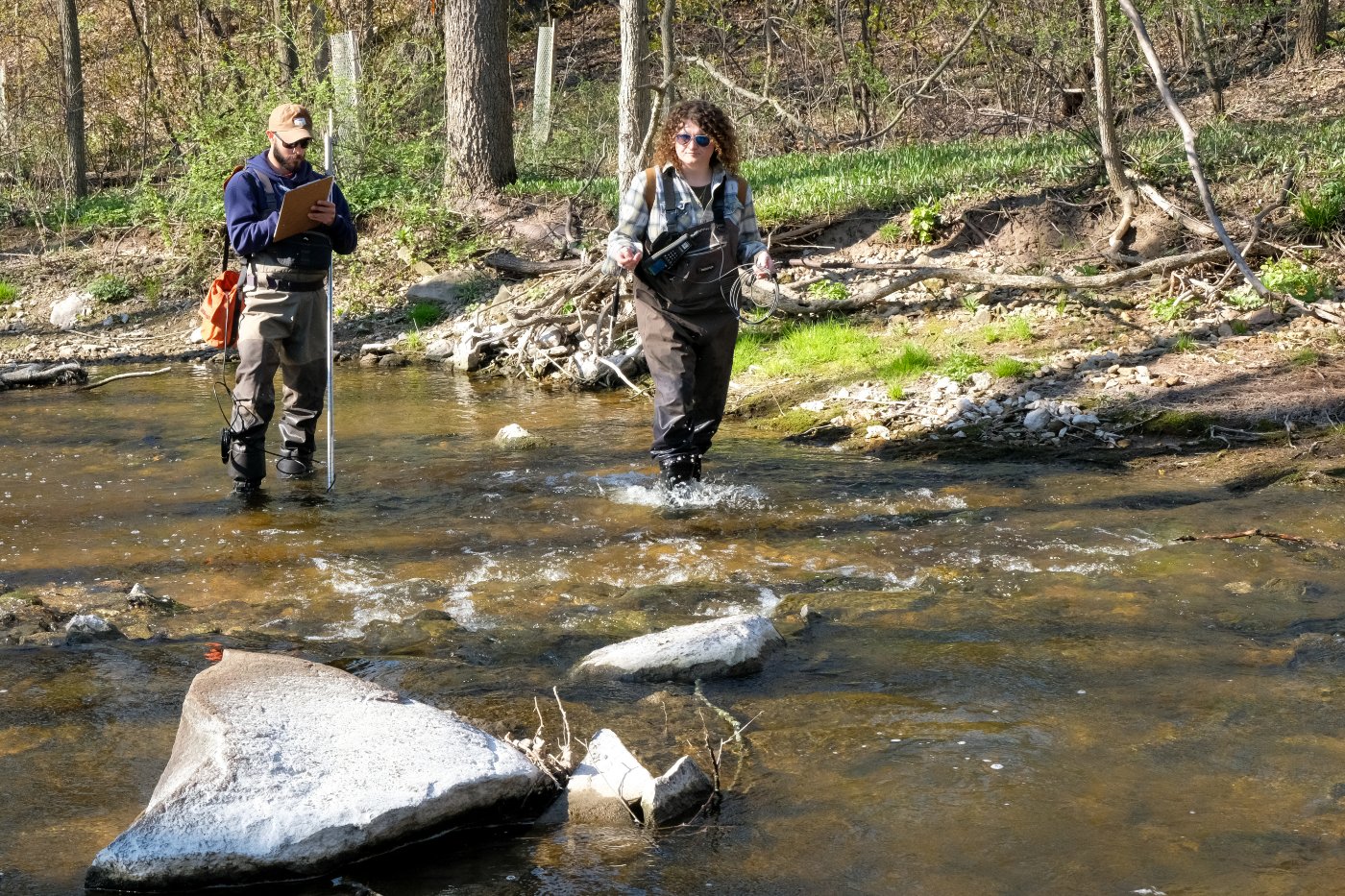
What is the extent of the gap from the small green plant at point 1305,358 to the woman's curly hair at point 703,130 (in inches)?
161

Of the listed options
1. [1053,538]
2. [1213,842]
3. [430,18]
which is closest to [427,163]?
[430,18]

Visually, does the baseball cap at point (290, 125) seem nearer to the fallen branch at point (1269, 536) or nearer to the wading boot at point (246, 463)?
the wading boot at point (246, 463)

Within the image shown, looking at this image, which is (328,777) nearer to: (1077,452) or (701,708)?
(701,708)

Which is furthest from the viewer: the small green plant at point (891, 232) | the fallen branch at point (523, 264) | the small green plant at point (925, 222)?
the fallen branch at point (523, 264)

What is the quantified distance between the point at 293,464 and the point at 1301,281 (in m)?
7.03

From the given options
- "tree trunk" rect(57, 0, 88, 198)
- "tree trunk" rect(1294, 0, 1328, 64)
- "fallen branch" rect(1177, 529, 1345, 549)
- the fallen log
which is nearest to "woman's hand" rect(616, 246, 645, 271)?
→ "fallen branch" rect(1177, 529, 1345, 549)

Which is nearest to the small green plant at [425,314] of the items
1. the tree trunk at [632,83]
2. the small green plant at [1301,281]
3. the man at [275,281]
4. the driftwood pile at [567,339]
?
the driftwood pile at [567,339]

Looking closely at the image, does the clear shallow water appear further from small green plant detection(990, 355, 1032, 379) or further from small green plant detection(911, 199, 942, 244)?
small green plant detection(911, 199, 942, 244)

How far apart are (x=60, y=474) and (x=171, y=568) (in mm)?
2341

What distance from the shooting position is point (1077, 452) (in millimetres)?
7641

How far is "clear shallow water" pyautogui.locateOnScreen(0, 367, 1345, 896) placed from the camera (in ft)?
11.0

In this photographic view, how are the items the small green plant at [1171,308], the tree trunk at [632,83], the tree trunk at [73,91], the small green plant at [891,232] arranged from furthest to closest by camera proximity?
1. the tree trunk at [73,91]
2. the tree trunk at [632,83]
3. the small green plant at [891,232]
4. the small green plant at [1171,308]

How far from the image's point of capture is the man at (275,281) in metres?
6.71

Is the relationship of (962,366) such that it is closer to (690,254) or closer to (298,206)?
(690,254)
